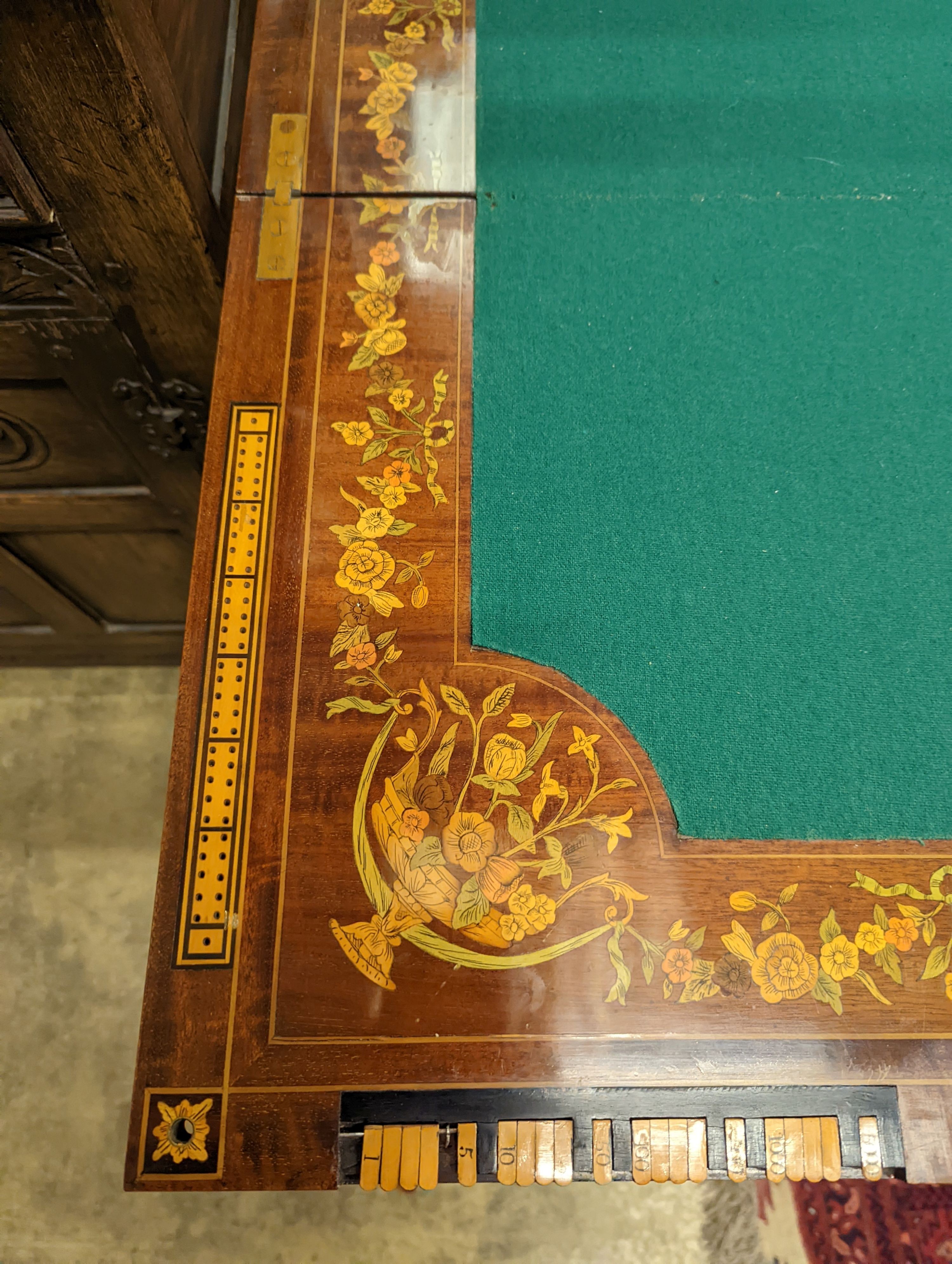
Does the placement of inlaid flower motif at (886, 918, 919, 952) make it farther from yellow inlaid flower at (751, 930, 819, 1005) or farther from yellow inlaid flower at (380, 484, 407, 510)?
yellow inlaid flower at (380, 484, 407, 510)

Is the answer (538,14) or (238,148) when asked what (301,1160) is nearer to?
(238,148)

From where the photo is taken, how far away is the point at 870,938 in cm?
95

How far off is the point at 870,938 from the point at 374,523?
832 millimetres

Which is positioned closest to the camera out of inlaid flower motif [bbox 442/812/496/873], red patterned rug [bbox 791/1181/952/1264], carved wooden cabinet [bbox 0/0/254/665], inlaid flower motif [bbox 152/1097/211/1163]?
inlaid flower motif [bbox 152/1097/211/1163]

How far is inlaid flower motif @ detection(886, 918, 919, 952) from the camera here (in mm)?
947

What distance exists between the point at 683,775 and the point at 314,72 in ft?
4.53

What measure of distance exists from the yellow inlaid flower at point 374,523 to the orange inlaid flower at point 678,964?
2.17 ft

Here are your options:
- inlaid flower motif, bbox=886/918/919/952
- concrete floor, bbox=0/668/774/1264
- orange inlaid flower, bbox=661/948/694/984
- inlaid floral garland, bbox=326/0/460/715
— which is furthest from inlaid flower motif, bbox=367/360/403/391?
concrete floor, bbox=0/668/774/1264

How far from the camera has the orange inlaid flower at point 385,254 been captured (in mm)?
1294

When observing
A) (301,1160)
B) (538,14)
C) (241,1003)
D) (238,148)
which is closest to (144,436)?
(238,148)

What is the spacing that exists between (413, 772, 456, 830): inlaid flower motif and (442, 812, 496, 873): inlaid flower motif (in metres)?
0.01

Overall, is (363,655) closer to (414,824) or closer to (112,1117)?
(414,824)

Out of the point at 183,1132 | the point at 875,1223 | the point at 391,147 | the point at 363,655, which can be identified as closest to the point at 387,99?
the point at 391,147

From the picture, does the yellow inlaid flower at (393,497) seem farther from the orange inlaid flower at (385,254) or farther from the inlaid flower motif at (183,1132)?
the inlaid flower motif at (183,1132)
